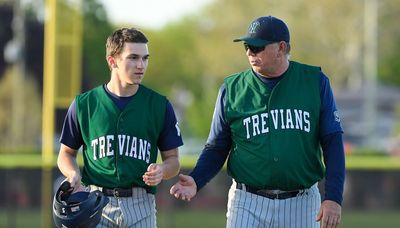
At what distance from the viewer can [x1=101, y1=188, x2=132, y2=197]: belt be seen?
725 cm

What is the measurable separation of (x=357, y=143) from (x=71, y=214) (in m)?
28.8

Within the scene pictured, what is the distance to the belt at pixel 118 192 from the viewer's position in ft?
23.8

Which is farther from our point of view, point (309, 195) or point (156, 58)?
point (156, 58)

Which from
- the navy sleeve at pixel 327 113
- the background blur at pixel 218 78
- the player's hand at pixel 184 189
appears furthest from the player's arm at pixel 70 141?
the background blur at pixel 218 78

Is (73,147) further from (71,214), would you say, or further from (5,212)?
(5,212)

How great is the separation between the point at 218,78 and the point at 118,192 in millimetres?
44959

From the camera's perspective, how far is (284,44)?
7.14m

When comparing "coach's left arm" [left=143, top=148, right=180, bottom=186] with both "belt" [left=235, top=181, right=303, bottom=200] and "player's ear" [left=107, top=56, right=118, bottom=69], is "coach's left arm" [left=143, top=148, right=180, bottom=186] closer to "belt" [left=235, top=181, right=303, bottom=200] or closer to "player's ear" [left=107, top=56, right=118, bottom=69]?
"belt" [left=235, top=181, right=303, bottom=200]

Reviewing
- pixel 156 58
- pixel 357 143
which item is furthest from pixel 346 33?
pixel 156 58

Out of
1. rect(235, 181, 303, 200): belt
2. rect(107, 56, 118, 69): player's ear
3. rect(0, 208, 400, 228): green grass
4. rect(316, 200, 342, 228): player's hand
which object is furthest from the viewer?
rect(0, 208, 400, 228): green grass

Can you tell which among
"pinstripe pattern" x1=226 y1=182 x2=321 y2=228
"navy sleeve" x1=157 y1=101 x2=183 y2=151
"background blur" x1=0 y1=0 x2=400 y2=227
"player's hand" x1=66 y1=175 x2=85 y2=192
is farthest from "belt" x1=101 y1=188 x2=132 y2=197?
"background blur" x1=0 y1=0 x2=400 y2=227

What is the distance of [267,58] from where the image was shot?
23.4 ft

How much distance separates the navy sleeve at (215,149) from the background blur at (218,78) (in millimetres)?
8485

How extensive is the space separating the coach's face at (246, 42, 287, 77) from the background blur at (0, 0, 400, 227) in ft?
28.8
